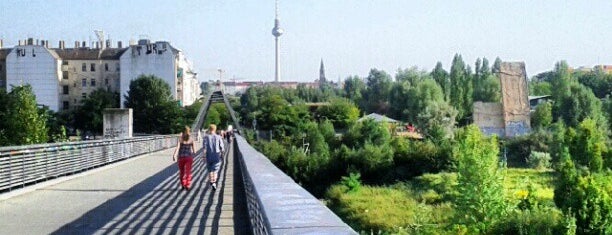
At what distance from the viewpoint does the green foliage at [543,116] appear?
97.7 meters

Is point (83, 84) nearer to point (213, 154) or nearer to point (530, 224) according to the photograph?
point (530, 224)

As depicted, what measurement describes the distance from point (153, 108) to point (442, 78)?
56.3 metres

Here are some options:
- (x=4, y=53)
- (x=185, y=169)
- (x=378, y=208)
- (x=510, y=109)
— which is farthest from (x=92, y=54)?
(x=185, y=169)

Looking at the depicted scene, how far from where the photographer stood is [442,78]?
122 meters

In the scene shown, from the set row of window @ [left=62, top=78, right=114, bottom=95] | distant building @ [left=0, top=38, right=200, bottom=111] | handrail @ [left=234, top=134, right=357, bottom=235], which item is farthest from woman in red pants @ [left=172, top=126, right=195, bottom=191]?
row of window @ [left=62, top=78, right=114, bottom=95]

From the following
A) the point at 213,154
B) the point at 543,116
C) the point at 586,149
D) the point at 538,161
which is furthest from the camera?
the point at 543,116

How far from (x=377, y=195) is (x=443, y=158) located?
1730 cm

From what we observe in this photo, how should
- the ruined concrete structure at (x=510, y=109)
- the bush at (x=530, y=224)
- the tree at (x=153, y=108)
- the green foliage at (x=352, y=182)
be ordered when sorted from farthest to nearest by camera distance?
the ruined concrete structure at (x=510, y=109) → the tree at (x=153, y=108) → the green foliage at (x=352, y=182) → the bush at (x=530, y=224)

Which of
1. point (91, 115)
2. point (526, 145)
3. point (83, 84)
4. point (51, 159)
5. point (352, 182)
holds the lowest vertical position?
point (352, 182)

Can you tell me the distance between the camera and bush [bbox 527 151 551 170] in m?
69.9

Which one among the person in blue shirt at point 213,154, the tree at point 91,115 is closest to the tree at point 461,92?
the tree at point 91,115

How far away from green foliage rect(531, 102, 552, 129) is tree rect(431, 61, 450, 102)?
15.2 meters

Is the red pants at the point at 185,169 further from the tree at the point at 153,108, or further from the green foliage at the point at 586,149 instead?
the tree at the point at 153,108

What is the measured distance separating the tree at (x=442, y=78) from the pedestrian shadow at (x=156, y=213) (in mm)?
101251
